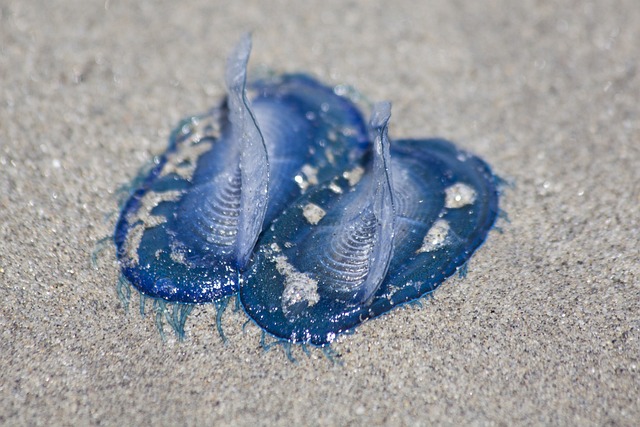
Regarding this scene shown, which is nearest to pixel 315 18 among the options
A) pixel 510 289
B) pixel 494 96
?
pixel 494 96

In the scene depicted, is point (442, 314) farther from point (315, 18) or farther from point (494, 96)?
point (315, 18)

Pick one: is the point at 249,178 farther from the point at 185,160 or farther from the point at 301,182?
the point at 185,160

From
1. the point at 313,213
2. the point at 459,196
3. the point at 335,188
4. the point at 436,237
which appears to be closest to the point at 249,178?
the point at 313,213

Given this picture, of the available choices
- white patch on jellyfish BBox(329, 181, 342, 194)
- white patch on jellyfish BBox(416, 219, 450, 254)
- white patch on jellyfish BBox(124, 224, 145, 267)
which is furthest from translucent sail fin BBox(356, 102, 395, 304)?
white patch on jellyfish BBox(124, 224, 145, 267)

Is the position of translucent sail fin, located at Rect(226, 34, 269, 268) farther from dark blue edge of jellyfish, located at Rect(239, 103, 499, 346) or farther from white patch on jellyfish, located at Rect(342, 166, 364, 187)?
white patch on jellyfish, located at Rect(342, 166, 364, 187)

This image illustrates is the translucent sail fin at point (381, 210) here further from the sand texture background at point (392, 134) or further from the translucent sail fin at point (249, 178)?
the translucent sail fin at point (249, 178)

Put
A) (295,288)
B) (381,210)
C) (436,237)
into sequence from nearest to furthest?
(381,210) → (295,288) → (436,237)
